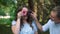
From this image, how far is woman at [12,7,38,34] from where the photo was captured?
3.49m

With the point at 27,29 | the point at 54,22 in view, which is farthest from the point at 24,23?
the point at 54,22

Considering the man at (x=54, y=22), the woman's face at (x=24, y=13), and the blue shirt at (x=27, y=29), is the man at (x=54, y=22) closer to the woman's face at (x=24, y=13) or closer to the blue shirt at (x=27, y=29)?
the blue shirt at (x=27, y=29)

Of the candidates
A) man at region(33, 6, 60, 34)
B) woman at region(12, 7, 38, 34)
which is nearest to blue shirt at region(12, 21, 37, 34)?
woman at region(12, 7, 38, 34)

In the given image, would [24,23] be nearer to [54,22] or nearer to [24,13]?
[24,13]

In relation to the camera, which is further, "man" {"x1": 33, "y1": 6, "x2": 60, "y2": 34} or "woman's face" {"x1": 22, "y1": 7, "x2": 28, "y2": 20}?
"woman's face" {"x1": 22, "y1": 7, "x2": 28, "y2": 20}

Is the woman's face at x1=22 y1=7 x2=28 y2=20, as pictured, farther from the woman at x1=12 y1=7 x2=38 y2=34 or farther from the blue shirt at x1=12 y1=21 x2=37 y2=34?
the blue shirt at x1=12 y1=21 x2=37 y2=34

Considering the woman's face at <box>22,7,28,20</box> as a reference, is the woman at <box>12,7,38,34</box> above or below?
below

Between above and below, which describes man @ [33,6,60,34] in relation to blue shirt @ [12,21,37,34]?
above

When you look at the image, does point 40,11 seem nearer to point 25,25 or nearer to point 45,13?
point 45,13

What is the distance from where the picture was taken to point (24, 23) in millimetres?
3568

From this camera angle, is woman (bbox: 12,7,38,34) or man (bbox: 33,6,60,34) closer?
man (bbox: 33,6,60,34)

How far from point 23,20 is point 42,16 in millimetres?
10265

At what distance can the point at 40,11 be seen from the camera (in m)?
13.6

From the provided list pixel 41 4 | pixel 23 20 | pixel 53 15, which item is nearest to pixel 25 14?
pixel 23 20
